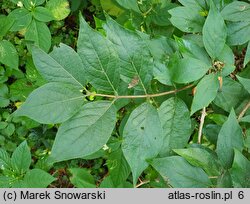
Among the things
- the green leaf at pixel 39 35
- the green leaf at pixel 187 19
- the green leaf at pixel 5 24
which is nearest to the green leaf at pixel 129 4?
the green leaf at pixel 187 19

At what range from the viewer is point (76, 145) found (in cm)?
117

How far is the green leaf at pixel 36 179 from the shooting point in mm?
1830

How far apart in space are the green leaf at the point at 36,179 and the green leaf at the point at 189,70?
87 cm

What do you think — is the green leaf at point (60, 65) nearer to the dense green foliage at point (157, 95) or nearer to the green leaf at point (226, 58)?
the dense green foliage at point (157, 95)

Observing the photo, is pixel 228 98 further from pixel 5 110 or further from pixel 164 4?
pixel 5 110

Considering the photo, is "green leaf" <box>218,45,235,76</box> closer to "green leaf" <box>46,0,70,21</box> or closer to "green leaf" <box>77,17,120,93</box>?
"green leaf" <box>77,17,120,93</box>

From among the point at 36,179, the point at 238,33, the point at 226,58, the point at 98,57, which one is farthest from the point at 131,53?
the point at 36,179

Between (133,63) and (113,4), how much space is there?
1.01 meters

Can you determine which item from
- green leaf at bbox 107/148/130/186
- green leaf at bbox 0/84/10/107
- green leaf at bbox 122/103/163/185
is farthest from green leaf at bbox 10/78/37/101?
green leaf at bbox 122/103/163/185

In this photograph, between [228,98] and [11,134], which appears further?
[11,134]

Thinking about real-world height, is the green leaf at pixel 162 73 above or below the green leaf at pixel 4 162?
above

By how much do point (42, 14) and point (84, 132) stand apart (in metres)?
1.11

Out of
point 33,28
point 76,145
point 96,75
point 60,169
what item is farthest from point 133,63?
A: point 60,169

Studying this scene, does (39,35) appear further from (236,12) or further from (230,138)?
(230,138)
